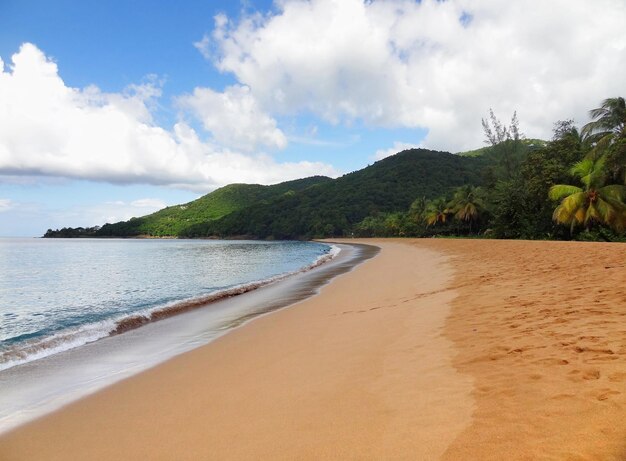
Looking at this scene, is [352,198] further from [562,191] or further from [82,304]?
[82,304]

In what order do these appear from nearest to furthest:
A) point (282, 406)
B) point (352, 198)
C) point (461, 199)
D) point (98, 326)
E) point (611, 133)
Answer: point (282, 406)
point (98, 326)
point (611, 133)
point (461, 199)
point (352, 198)

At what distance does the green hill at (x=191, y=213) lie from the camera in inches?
6865

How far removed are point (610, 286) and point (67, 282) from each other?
22122 millimetres

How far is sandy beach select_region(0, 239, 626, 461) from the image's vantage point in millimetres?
2676

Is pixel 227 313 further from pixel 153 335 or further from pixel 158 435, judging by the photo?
pixel 158 435

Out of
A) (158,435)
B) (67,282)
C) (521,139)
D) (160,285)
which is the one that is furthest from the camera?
(521,139)

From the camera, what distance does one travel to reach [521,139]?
45.8 m

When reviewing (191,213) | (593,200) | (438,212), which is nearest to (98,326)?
(593,200)

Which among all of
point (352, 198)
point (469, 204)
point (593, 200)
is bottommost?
point (593, 200)

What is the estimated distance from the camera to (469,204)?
51.3m

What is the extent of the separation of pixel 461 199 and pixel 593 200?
28942 mm

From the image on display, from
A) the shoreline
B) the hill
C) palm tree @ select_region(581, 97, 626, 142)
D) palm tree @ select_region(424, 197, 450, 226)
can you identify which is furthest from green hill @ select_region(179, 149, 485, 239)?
the shoreline

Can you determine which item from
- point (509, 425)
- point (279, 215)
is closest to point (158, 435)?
point (509, 425)

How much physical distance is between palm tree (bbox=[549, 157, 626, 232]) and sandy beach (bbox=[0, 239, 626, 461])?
2246 cm
